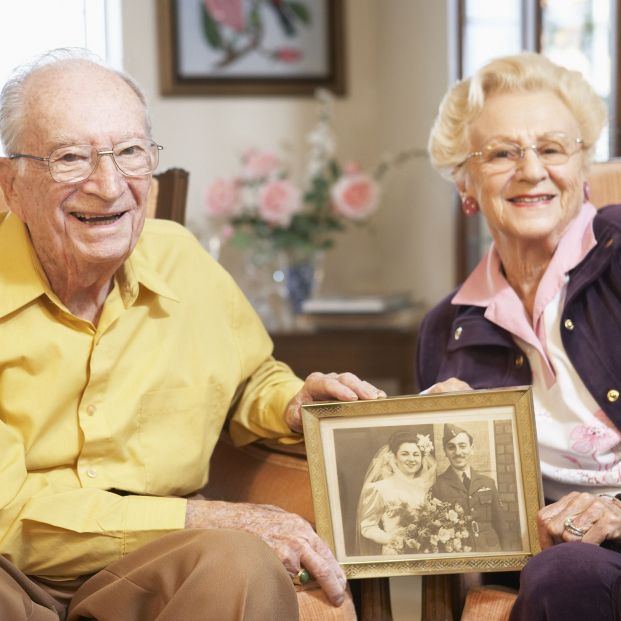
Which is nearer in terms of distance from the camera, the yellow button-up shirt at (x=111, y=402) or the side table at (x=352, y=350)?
the yellow button-up shirt at (x=111, y=402)

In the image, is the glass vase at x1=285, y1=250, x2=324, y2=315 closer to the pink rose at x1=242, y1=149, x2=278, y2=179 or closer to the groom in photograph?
the pink rose at x1=242, y1=149, x2=278, y2=179

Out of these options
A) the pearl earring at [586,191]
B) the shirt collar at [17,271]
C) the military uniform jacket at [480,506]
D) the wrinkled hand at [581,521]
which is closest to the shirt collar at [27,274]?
the shirt collar at [17,271]

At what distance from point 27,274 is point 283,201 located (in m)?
2.33

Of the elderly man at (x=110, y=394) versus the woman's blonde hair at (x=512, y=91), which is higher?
the woman's blonde hair at (x=512, y=91)

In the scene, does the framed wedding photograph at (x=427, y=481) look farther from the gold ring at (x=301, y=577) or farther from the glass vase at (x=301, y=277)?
the glass vase at (x=301, y=277)

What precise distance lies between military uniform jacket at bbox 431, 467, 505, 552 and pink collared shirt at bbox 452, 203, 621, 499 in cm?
25

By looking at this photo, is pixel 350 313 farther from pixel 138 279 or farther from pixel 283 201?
pixel 138 279

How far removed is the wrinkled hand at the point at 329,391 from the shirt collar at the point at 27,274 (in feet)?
0.93

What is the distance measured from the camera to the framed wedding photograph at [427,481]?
1.70 metres

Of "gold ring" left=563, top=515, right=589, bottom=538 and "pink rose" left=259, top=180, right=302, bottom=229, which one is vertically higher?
"pink rose" left=259, top=180, right=302, bottom=229

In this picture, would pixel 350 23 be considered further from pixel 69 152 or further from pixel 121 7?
pixel 69 152

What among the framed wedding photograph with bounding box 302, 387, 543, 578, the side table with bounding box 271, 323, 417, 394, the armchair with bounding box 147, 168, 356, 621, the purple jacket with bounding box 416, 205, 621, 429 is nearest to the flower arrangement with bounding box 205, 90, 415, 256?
the side table with bounding box 271, 323, 417, 394

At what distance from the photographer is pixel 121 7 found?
14.2 feet

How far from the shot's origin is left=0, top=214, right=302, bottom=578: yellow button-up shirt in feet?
5.49
